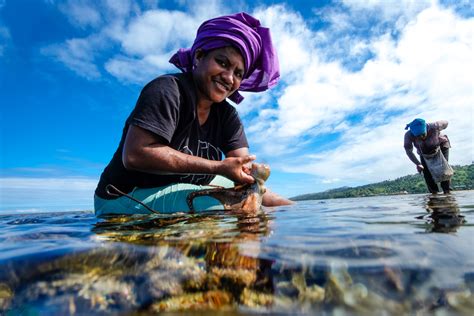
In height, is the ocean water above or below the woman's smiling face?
below

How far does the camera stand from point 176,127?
376 cm

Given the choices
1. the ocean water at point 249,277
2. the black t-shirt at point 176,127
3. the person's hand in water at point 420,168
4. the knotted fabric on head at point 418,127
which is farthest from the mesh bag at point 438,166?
the ocean water at point 249,277

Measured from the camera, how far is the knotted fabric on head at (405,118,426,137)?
927cm

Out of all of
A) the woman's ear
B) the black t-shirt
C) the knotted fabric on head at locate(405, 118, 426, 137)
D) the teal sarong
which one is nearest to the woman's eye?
the woman's ear

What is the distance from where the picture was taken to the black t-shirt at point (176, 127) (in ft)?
10.7

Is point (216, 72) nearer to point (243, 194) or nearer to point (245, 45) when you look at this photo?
point (245, 45)

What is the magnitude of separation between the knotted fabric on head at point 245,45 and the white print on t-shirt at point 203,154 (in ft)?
3.53

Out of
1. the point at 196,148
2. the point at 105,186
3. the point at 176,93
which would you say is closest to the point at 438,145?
the point at 196,148

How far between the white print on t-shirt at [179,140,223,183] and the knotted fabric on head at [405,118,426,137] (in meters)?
7.63

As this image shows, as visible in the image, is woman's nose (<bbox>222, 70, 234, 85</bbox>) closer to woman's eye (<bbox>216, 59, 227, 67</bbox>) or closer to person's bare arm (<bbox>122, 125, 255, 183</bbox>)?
woman's eye (<bbox>216, 59, 227, 67</bbox>)

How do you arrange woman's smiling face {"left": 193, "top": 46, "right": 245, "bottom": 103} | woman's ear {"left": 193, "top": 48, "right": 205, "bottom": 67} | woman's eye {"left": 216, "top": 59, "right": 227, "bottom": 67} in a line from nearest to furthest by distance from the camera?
woman's smiling face {"left": 193, "top": 46, "right": 245, "bottom": 103} → woman's eye {"left": 216, "top": 59, "right": 227, "bottom": 67} → woman's ear {"left": 193, "top": 48, "right": 205, "bottom": 67}

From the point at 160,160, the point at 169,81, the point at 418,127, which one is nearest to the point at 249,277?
the point at 160,160

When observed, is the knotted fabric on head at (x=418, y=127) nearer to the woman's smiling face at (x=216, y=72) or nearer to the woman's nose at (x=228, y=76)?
the woman's smiling face at (x=216, y=72)

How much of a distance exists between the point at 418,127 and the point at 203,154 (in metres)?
8.10
